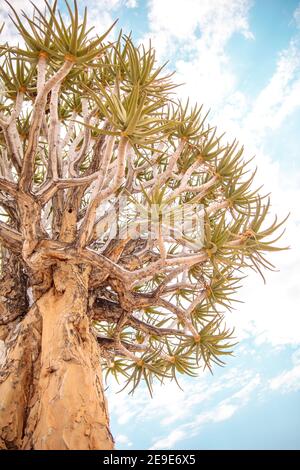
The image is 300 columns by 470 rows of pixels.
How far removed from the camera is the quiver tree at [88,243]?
2.26 m

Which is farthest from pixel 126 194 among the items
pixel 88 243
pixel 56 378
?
pixel 56 378

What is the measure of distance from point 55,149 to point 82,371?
181 cm

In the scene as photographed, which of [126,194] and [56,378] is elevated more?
[126,194]

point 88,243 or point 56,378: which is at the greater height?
point 88,243

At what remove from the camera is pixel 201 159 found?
3.89 metres

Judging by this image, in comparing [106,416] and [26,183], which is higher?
[26,183]

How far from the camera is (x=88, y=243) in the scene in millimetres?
2969

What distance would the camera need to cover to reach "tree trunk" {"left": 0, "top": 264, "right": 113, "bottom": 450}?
2.01 metres

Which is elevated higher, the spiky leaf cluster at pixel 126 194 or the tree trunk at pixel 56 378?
the spiky leaf cluster at pixel 126 194

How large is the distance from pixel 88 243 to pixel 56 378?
45.6 inches

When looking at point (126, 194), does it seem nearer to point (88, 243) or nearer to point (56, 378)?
point (88, 243)

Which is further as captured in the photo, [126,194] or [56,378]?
[126,194]
